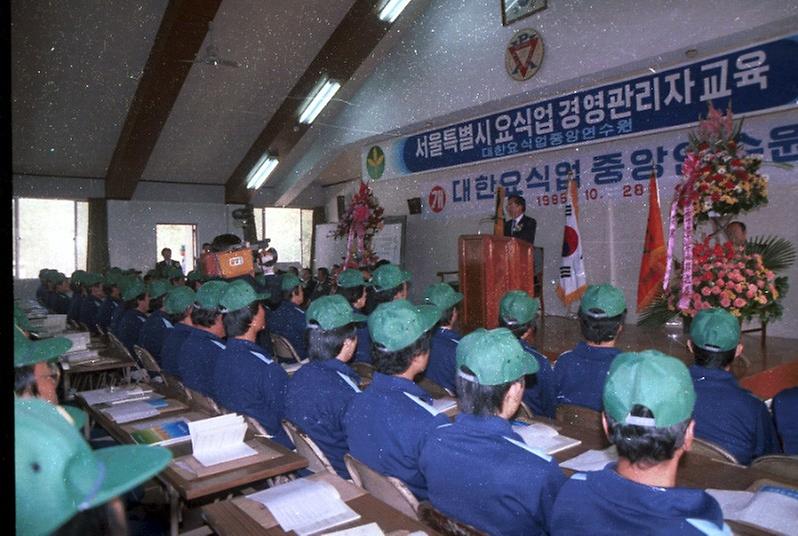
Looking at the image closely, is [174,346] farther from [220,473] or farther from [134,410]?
[220,473]

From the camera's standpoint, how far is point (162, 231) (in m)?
11.0

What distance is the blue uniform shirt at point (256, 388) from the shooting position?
282cm

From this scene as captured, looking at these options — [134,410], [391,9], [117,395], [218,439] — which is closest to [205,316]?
[117,395]

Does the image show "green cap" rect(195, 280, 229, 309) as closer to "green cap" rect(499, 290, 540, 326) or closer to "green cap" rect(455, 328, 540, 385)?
"green cap" rect(499, 290, 540, 326)

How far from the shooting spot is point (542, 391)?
2875 millimetres

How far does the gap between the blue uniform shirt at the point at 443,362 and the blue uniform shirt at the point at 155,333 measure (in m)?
2.41

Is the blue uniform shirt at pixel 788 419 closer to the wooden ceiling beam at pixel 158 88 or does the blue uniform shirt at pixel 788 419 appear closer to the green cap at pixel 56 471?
the green cap at pixel 56 471

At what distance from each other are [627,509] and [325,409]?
137cm

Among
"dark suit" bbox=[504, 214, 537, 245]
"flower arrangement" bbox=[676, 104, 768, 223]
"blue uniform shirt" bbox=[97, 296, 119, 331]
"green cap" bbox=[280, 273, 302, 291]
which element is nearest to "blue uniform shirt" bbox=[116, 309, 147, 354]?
"green cap" bbox=[280, 273, 302, 291]

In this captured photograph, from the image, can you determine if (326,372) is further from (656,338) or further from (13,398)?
(656,338)

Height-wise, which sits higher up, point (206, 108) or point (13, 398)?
point (206, 108)

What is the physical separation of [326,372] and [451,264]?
7.05 metres

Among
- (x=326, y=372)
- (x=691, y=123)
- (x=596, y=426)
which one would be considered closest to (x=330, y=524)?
(x=326, y=372)

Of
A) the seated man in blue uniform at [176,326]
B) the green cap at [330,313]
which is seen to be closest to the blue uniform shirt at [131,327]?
the seated man in blue uniform at [176,326]
